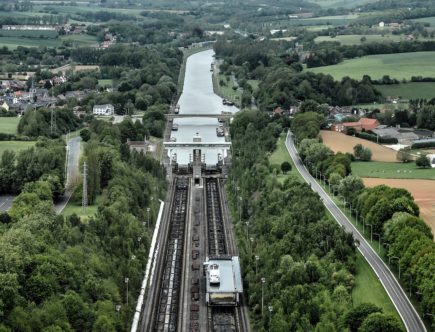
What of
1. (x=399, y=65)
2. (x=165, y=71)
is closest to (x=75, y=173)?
(x=165, y=71)

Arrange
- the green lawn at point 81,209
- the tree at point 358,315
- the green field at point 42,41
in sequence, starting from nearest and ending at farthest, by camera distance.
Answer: the tree at point 358,315, the green lawn at point 81,209, the green field at point 42,41

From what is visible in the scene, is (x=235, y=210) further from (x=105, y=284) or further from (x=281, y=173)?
(x=105, y=284)

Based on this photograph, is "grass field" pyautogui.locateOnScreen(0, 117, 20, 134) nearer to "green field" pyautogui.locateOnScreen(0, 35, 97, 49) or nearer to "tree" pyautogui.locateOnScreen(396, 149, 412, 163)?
"tree" pyautogui.locateOnScreen(396, 149, 412, 163)

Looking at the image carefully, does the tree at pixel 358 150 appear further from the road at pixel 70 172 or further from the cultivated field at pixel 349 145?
the road at pixel 70 172

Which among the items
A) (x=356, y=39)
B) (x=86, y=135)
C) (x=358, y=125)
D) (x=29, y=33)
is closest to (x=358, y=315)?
(x=86, y=135)

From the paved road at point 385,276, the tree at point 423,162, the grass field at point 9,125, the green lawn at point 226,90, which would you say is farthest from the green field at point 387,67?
the paved road at point 385,276

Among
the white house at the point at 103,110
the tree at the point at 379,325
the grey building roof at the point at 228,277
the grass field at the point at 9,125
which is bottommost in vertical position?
the white house at the point at 103,110

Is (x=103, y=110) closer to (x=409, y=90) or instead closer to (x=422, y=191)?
(x=409, y=90)
